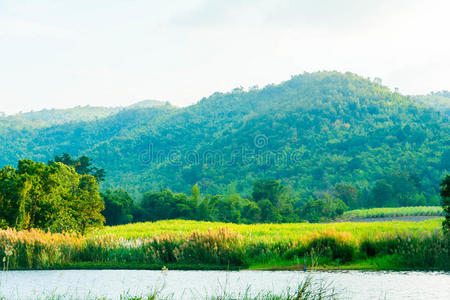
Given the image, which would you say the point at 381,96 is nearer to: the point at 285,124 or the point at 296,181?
the point at 285,124

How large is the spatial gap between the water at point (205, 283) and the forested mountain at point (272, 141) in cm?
4254

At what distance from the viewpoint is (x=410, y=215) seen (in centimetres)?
3809

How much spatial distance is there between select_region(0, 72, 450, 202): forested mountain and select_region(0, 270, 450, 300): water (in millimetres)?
42540

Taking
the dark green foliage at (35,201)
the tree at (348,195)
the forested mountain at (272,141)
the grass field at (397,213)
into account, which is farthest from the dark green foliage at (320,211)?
the dark green foliage at (35,201)

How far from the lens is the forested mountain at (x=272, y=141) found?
6265cm

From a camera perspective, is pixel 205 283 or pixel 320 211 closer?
pixel 205 283

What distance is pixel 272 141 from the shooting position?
80562 mm

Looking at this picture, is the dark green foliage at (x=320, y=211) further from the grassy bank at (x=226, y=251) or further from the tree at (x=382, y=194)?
the grassy bank at (x=226, y=251)

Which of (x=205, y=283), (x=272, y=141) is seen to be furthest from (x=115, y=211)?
(x=272, y=141)

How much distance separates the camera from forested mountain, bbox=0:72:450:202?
62653 mm

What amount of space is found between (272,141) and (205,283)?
7001 cm

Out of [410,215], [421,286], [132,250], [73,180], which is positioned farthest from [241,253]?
[410,215]

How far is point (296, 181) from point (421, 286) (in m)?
52.8

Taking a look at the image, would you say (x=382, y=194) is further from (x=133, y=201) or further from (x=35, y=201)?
(x=35, y=201)
